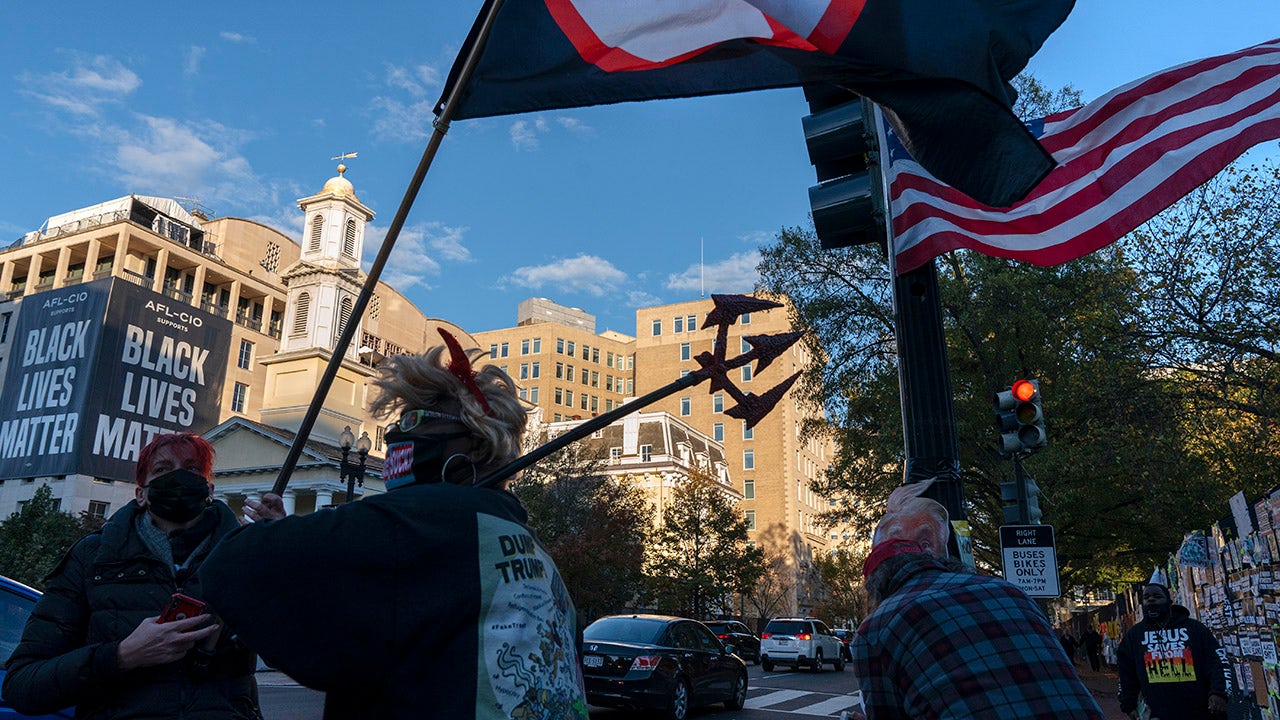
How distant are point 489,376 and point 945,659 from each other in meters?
1.53

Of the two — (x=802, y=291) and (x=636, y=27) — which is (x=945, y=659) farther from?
(x=802, y=291)

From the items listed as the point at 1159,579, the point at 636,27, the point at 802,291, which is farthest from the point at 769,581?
the point at 636,27

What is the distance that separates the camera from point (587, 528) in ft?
130

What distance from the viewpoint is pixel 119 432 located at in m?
54.5

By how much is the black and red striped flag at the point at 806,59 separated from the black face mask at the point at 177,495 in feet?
6.83

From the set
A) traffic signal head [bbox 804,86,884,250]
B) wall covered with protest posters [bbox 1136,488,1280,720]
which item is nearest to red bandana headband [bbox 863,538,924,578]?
traffic signal head [bbox 804,86,884,250]

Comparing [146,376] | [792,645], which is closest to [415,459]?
[792,645]

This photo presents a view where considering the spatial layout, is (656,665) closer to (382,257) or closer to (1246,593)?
(1246,593)

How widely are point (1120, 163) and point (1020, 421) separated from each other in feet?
11.2

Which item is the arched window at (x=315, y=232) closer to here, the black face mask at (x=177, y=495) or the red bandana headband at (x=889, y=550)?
the black face mask at (x=177, y=495)

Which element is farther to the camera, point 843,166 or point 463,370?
point 843,166

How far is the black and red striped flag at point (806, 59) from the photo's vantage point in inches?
159

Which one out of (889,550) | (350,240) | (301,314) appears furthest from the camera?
(350,240)

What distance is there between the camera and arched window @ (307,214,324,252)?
4934 cm
